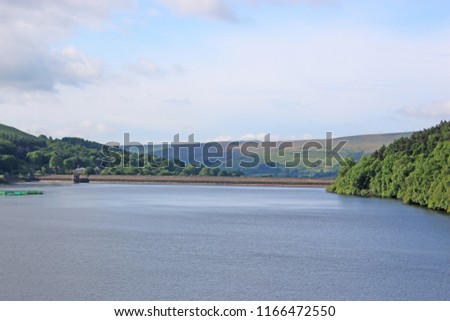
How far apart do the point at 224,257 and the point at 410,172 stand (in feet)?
227

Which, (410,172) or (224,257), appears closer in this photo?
(224,257)

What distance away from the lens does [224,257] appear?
1962 inches

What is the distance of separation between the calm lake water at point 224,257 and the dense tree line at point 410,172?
435 inches

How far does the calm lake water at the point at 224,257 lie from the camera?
38.2 meters

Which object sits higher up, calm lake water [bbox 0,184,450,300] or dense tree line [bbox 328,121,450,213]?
dense tree line [bbox 328,121,450,213]

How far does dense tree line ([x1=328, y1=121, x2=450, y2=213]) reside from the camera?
9294 cm

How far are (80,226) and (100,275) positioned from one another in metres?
30.6

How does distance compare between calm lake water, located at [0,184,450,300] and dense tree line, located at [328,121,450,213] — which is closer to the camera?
calm lake water, located at [0,184,450,300]

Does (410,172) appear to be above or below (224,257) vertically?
above

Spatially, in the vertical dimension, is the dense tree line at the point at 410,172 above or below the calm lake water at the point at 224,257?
above

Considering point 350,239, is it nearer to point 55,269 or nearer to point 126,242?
point 126,242

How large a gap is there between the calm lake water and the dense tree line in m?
11.1

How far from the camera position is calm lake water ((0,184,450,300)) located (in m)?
38.2
